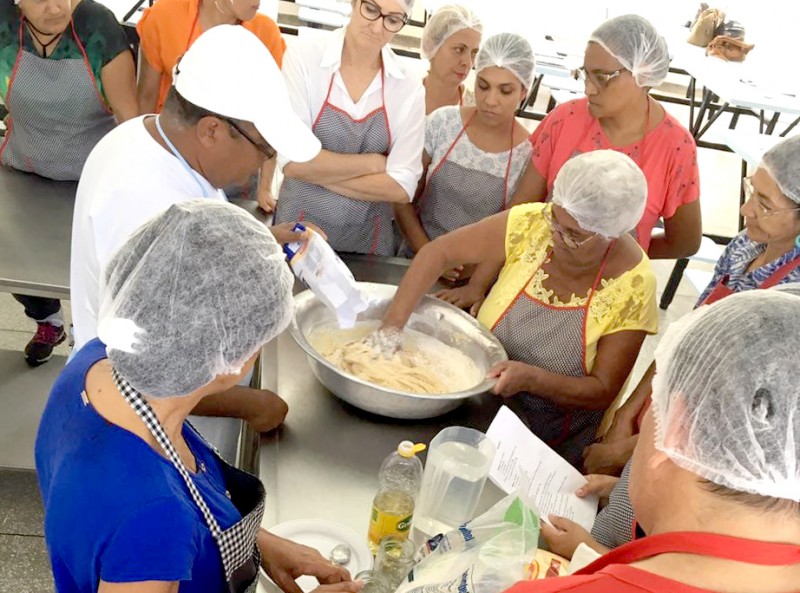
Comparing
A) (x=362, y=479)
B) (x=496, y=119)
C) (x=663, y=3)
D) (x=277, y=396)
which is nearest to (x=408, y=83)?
(x=496, y=119)

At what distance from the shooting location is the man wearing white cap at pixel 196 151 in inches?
59.2

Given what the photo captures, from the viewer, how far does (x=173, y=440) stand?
3.85 feet

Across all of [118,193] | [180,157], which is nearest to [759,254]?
[180,157]

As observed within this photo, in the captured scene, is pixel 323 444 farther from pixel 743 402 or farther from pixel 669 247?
pixel 669 247

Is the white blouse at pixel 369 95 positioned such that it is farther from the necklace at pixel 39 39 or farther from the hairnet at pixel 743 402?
the hairnet at pixel 743 402

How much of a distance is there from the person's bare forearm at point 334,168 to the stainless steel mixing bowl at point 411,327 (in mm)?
470

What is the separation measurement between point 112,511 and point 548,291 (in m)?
1.44

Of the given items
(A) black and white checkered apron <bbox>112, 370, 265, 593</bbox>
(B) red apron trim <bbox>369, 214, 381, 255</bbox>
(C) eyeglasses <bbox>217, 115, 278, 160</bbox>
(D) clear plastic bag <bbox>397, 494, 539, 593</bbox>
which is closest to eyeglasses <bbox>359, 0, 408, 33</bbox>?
(B) red apron trim <bbox>369, 214, 381, 255</bbox>

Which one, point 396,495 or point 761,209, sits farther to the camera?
point 761,209

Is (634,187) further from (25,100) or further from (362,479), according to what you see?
(25,100)

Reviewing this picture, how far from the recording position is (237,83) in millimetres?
1522

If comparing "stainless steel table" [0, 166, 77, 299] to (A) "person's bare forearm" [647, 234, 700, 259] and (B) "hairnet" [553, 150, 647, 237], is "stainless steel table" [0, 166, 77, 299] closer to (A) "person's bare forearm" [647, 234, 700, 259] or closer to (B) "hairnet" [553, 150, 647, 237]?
(B) "hairnet" [553, 150, 647, 237]

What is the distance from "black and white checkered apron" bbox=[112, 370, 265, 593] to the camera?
1.09 meters

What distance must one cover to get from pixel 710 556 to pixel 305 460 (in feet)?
3.24
